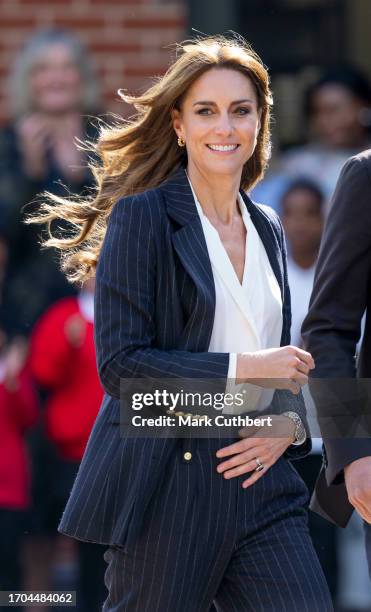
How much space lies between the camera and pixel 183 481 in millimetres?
3281

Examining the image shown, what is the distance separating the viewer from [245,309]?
336 cm

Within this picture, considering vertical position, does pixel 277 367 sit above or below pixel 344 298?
below

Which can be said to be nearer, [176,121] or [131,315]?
[131,315]

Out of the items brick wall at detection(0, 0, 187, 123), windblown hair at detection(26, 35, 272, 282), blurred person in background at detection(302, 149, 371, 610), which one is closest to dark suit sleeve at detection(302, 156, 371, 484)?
blurred person in background at detection(302, 149, 371, 610)

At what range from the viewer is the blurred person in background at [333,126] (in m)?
6.23

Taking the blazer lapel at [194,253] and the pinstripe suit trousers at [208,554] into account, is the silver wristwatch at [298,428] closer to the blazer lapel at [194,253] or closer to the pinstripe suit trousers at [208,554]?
the pinstripe suit trousers at [208,554]

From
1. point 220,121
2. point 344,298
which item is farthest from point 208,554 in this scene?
point 220,121

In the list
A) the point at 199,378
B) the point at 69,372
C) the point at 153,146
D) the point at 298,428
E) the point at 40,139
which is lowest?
the point at 69,372

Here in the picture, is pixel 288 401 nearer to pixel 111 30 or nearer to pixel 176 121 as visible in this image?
pixel 176 121

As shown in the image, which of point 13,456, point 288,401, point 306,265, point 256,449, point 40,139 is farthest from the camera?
point 40,139

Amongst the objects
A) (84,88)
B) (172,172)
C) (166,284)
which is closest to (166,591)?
(166,284)

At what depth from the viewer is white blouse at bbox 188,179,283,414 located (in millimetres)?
3344

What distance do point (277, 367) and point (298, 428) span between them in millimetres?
336

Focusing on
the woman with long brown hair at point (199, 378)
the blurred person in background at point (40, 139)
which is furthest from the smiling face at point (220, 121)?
the blurred person in background at point (40, 139)
